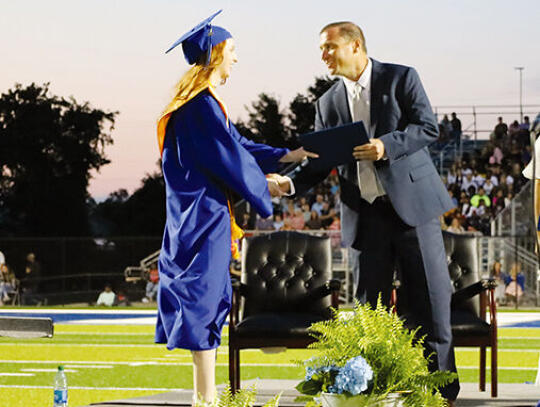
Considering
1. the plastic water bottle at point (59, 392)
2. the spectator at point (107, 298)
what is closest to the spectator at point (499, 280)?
the spectator at point (107, 298)

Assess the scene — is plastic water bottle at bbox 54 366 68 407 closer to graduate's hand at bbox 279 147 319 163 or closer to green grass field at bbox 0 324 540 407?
graduate's hand at bbox 279 147 319 163

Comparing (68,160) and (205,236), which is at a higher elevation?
(68,160)

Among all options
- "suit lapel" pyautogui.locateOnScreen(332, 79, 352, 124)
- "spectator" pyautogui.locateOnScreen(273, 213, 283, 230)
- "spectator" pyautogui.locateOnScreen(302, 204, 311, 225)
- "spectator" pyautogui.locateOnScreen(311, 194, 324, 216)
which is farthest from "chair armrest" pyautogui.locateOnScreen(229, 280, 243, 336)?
"spectator" pyautogui.locateOnScreen(311, 194, 324, 216)

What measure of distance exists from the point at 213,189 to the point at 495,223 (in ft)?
61.6

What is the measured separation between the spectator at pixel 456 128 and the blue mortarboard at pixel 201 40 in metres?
26.0

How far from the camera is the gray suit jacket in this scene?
18.7 ft

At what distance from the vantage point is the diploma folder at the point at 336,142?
5371 mm

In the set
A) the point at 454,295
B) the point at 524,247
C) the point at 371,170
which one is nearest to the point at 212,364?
the point at 371,170

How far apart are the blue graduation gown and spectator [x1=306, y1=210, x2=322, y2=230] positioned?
18531 millimetres

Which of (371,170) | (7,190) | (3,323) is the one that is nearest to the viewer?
(3,323)

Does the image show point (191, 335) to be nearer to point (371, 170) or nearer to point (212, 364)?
point (212, 364)

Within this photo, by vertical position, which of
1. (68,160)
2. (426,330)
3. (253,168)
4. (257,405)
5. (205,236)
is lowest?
(257,405)

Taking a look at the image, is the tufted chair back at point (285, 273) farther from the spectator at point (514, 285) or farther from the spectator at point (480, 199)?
the spectator at point (480, 199)

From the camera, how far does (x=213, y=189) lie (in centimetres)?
530
